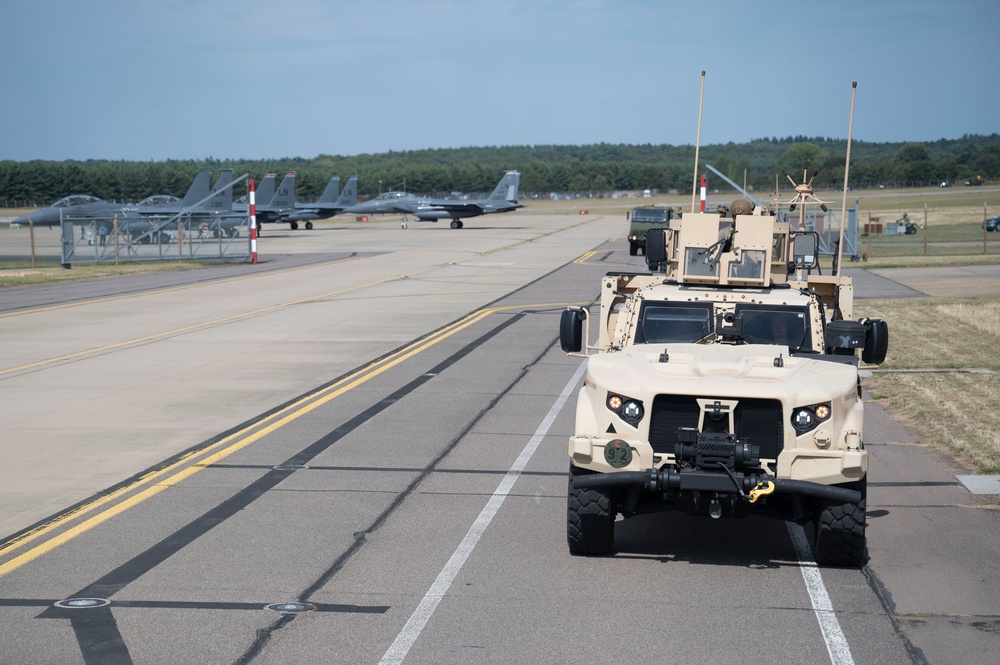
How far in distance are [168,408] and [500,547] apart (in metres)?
7.20

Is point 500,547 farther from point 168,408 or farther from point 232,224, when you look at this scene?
point 232,224

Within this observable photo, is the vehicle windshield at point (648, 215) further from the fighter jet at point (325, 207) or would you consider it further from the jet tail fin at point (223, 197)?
the fighter jet at point (325, 207)

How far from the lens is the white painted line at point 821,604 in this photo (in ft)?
19.9

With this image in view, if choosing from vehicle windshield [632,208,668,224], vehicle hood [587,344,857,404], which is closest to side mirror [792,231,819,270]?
vehicle hood [587,344,857,404]

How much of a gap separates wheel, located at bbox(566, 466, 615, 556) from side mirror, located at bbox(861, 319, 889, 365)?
2.51 meters

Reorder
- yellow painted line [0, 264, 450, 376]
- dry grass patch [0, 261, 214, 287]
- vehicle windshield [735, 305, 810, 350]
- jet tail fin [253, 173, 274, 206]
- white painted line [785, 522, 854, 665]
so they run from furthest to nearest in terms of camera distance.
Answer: jet tail fin [253, 173, 274, 206] < dry grass patch [0, 261, 214, 287] < yellow painted line [0, 264, 450, 376] < vehicle windshield [735, 305, 810, 350] < white painted line [785, 522, 854, 665]

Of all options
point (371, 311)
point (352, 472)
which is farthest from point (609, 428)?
point (371, 311)

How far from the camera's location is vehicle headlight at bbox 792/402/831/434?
7.17 m

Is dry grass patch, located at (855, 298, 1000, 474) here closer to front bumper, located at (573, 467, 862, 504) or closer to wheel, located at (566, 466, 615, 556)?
front bumper, located at (573, 467, 862, 504)

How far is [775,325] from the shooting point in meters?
8.99

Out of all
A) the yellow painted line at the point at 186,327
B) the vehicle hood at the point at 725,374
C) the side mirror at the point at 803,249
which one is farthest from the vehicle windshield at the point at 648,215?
the vehicle hood at the point at 725,374

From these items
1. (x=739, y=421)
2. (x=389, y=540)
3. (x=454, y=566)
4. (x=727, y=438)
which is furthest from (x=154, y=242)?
(x=727, y=438)

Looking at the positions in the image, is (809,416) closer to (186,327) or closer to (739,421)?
(739,421)

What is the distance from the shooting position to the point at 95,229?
143 ft
